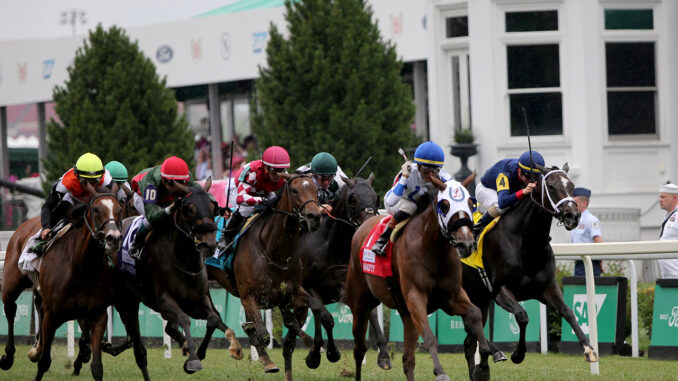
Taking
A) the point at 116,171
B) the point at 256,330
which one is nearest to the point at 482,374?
the point at 256,330

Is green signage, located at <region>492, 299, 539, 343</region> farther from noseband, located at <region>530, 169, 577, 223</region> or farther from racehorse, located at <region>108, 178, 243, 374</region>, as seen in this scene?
racehorse, located at <region>108, 178, 243, 374</region>

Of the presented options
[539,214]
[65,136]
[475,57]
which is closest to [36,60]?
[65,136]

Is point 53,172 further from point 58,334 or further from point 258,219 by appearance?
point 258,219

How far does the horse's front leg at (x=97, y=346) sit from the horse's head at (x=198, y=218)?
925 millimetres

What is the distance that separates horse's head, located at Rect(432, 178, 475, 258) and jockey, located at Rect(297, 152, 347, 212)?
90.0 inches

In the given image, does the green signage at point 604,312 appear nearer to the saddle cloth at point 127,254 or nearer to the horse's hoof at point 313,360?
the horse's hoof at point 313,360

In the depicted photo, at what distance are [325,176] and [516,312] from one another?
7.39 ft

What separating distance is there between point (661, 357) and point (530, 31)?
7.18 metres

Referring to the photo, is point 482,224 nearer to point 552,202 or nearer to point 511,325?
point 552,202

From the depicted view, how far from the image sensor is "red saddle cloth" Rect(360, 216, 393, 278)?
8.33m

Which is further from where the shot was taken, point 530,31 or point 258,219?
point 530,31

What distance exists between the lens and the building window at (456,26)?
56.3 ft

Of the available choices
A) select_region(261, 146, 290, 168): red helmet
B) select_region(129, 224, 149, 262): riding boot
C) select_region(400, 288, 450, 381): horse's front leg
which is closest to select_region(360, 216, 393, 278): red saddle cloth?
select_region(400, 288, 450, 381): horse's front leg

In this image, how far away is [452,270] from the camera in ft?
25.7
